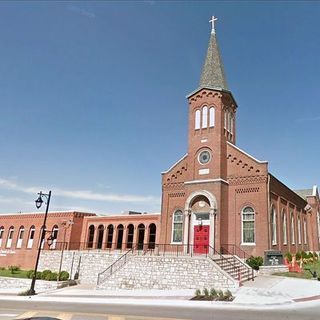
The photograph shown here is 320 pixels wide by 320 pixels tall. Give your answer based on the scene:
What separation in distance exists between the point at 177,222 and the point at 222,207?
16.4 feet

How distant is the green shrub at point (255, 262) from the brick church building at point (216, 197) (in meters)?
1.29

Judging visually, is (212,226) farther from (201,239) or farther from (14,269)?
(14,269)

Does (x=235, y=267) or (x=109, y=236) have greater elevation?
(x=109, y=236)

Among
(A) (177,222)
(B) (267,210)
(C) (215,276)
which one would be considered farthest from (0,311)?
(B) (267,210)

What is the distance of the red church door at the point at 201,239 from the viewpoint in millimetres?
27902

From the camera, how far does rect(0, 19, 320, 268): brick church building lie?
2780 centimetres

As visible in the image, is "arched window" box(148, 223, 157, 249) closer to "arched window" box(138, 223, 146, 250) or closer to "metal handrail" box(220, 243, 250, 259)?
"arched window" box(138, 223, 146, 250)

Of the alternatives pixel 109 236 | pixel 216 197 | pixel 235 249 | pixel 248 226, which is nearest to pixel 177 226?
pixel 216 197

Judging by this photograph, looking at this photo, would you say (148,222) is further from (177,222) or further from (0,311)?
(0,311)

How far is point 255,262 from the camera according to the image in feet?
82.5

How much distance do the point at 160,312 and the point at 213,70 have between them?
25.8m

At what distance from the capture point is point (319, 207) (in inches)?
2051

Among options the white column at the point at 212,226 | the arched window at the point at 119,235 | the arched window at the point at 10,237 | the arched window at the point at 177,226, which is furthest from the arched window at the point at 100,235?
the white column at the point at 212,226

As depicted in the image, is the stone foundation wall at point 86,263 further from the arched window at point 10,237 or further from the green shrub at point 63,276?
the arched window at point 10,237
